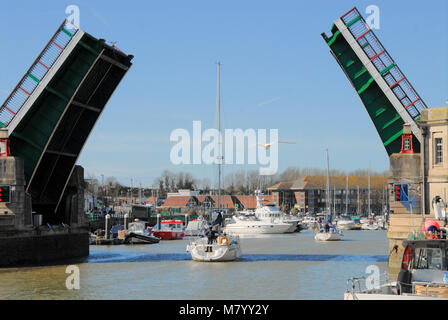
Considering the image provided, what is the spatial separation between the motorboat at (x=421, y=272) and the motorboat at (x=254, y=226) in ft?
189

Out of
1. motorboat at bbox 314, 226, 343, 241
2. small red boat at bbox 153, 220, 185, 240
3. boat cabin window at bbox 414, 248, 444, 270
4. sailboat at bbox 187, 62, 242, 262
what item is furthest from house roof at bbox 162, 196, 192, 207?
boat cabin window at bbox 414, 248, 444, 270

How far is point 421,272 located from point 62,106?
2016 cm

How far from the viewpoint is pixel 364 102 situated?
3316 cm

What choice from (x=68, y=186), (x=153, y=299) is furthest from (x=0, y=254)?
(x=153, y=299)

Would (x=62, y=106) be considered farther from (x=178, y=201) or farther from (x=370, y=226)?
(x=178, y=201)

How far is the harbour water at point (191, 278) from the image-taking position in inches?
947

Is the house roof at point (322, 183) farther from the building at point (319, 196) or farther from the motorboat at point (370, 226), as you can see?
the motorboat at point (370, 226)

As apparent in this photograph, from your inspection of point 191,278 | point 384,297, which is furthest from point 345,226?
point 384,297

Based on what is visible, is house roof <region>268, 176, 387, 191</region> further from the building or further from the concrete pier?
the concrete pier

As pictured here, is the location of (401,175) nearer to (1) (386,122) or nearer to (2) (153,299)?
(1) (386,122)

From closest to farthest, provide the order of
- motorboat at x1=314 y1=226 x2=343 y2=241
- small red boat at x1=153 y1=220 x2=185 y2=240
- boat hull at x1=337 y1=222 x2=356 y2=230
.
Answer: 1. motorboat at x1=314 y1=226 x2=343 y2=241
2. small red boat at x1=153 y1=220 x2=185 y2=240
3. boat hull at x1=337 y1=222 x2=356 y2=230

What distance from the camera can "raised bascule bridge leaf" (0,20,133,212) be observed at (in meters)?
30.3

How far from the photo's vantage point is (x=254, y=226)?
2918 inches
